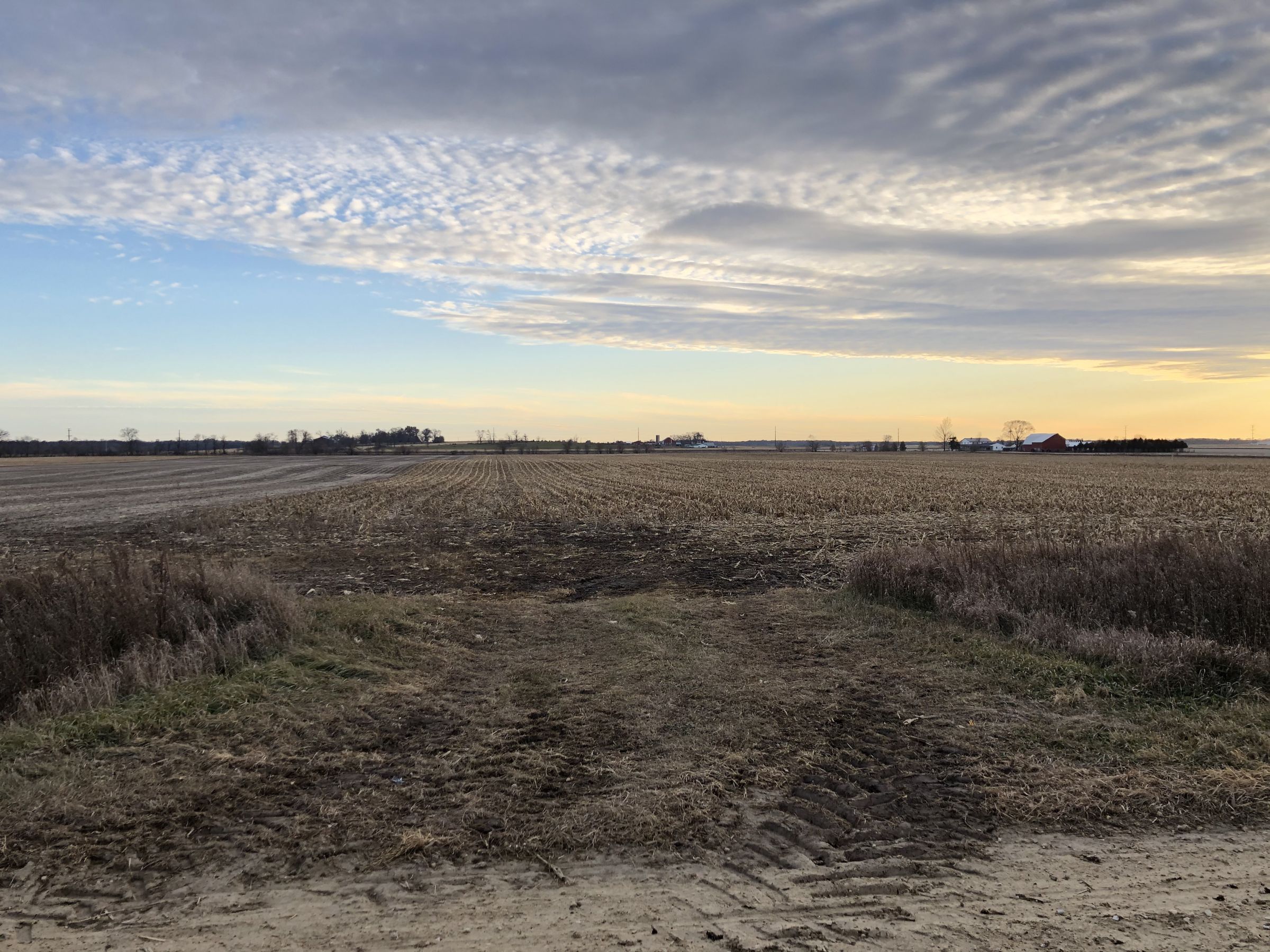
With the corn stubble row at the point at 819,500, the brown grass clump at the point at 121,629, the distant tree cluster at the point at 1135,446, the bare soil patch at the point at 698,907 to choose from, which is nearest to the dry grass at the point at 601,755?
the bare soil patch at the point at 698,907

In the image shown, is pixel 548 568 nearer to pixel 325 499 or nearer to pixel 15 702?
pixel 15 702

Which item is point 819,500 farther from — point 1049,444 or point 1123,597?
point 1049,444

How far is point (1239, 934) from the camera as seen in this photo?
A: 383 centimetres

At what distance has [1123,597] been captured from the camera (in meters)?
9.66

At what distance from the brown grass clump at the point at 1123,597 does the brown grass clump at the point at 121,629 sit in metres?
8.33

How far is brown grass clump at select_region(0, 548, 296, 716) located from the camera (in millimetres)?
7516

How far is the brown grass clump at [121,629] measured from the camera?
7.52 m

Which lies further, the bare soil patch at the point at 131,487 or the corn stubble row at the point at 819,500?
the bare soil patch at the point at 131,487

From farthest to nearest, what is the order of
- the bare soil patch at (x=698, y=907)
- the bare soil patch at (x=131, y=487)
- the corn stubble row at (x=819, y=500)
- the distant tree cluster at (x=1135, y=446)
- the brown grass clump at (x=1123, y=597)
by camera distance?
1. the distant tree cluster at (x=1135, y=446)
2. the bare soil patch at (x=131, y=487)
3. the corn stubble row at (x=819, y=500)
4. the brown grass clump at (x=1123, y=597)
5. the bare soil patch at (x=698, y=907)

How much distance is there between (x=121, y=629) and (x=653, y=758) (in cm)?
621

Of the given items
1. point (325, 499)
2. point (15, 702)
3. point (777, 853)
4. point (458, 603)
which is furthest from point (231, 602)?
point (325, 499)

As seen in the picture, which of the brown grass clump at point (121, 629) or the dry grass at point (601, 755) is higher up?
the brown grass clump at point (121, 629)

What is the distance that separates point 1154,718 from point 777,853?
3990 millimetres

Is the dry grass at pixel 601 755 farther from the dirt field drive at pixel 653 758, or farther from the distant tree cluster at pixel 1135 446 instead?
the distant tree cluster at pixel 1135 446
